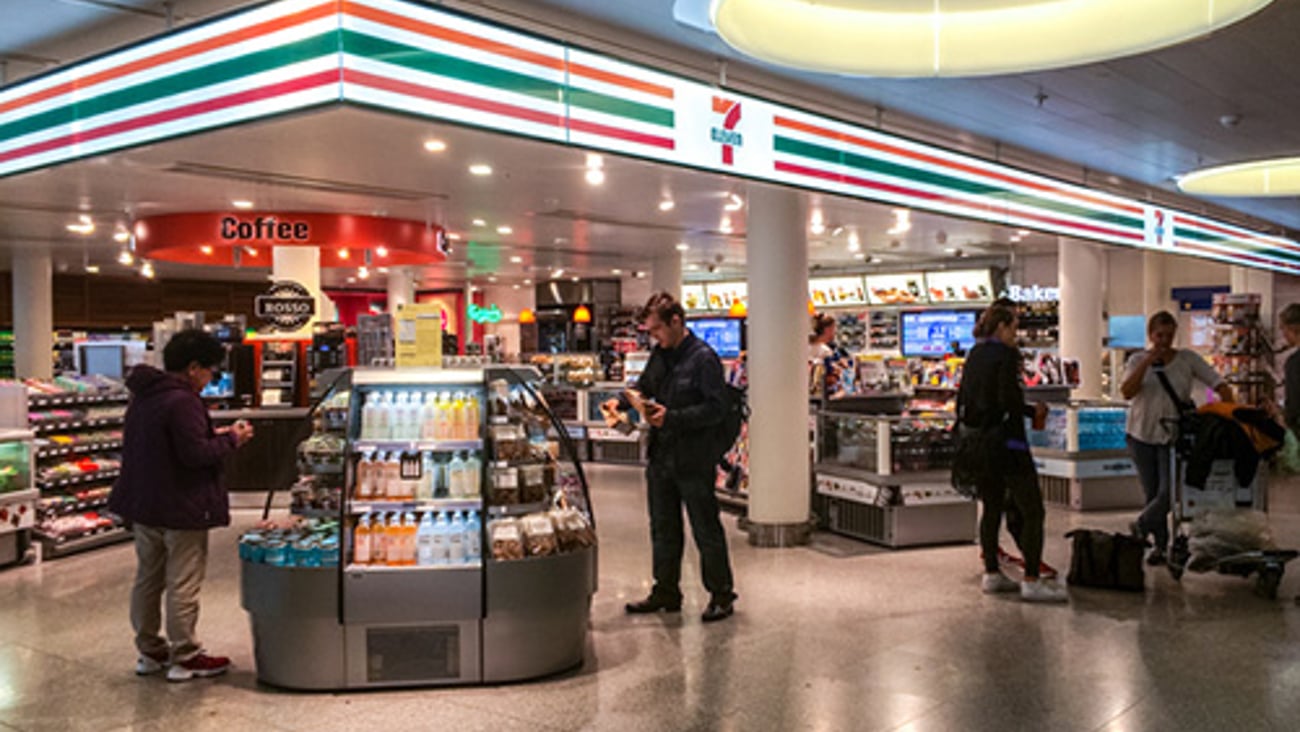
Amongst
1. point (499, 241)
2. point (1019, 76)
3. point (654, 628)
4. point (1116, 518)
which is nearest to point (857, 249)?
point (499, 241)

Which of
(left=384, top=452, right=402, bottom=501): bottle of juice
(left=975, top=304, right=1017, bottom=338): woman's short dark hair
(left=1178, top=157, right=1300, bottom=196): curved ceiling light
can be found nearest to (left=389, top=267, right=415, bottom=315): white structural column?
(left=1178, top=157, right=1300, bottom=196): curved ceiling light

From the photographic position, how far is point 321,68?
3686 millimetres

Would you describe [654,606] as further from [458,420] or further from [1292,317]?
[1292,317]

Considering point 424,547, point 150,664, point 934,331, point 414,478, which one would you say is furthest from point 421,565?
point 934,331

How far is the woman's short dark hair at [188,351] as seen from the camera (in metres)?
4.73

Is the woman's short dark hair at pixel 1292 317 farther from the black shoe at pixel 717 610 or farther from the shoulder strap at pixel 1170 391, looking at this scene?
the black shoe at pixel 717 610

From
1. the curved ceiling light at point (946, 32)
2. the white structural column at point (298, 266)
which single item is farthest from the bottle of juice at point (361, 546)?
the white structural column at point (298, 266)

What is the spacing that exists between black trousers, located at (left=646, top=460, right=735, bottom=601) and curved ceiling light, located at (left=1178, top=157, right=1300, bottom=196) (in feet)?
24.7

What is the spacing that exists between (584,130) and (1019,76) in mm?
3542

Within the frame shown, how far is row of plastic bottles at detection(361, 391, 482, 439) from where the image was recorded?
465 centimetres

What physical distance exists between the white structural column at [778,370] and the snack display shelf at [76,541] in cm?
469

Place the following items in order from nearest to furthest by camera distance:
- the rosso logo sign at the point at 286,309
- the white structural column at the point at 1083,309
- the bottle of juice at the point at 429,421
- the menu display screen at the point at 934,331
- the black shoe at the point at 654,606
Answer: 1. the bottle of juice at the point at 429,421
2. the black shoe at the point at 654,606
3. the rosso logo sign at the point at 286,309
4. the white structural column at the point at 1083,309
5. the menu display screen at the point at 934,331

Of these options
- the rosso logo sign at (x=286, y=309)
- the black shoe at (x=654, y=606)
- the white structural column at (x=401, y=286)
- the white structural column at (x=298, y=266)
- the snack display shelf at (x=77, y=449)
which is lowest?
the black shoe at (x=654, y=606)

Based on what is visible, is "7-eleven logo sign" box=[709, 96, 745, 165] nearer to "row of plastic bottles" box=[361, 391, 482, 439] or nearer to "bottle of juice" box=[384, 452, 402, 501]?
"row of plastic bottles" box=[361, 391, 482, 439]
